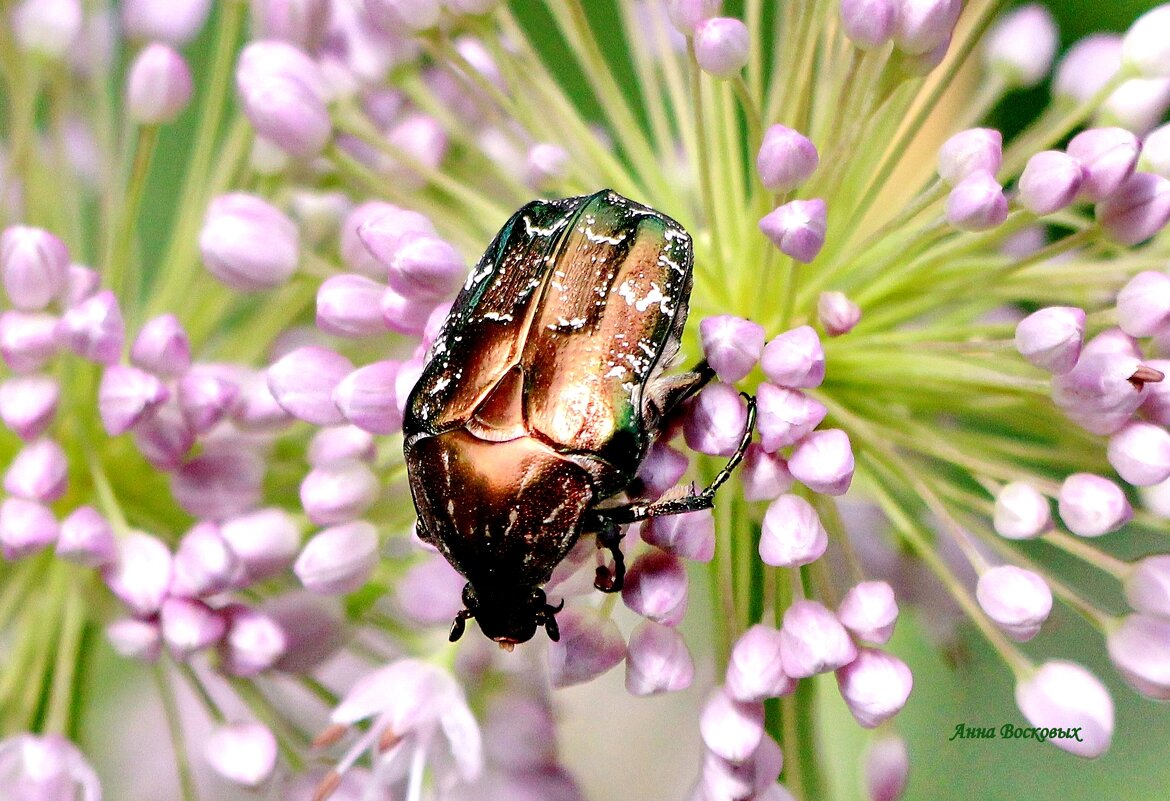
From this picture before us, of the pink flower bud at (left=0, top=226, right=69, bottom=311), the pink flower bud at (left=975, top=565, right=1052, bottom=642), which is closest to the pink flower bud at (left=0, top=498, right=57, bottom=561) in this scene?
the pink flower bud at (left=0, top=226, right=69, bottom=311)

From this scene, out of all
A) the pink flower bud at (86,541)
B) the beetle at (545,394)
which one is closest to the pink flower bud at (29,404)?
the pink flower bud at (86,541)

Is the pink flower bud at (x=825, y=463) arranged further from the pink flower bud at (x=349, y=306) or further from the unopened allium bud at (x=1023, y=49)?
the unopened allium bud at (x=1023, y=49)

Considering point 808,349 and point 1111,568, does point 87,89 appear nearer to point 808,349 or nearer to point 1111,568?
point 808,349

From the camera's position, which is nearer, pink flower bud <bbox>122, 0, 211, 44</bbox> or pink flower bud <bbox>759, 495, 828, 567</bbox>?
pink flower bud <bbox>759, 495, 828, 567</bbox>

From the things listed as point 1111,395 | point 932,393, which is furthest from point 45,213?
point 1111,395

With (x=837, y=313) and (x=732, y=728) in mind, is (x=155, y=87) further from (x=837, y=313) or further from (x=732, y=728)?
(x=732, y=728)

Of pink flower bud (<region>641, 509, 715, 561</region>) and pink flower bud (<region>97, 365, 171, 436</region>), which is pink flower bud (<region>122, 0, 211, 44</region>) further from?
pink flower bud (<region>641, 509, 715, 561</region>)
